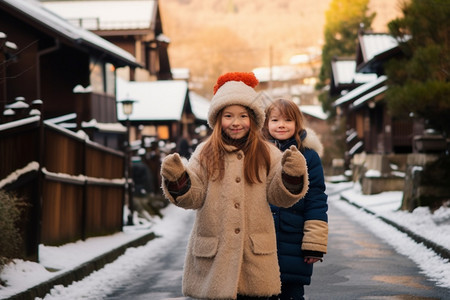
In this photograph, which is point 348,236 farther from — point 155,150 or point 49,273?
point 155,150

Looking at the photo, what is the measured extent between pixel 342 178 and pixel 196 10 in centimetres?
8480

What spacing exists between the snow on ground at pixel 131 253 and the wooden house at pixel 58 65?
3.08 metres

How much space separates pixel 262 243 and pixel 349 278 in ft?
17.7

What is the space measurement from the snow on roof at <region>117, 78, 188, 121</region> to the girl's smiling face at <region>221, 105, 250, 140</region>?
33.0 m

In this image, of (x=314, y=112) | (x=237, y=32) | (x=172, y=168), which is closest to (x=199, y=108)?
(x=314, y=112)

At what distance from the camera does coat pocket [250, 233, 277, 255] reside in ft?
14.2

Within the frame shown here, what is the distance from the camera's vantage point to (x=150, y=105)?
129ft

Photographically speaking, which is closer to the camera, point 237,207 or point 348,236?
point 237,207

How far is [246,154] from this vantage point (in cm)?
444

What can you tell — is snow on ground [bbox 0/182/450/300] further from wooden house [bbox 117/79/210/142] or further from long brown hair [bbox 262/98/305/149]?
wooden house [bbox 117/79/210/142]

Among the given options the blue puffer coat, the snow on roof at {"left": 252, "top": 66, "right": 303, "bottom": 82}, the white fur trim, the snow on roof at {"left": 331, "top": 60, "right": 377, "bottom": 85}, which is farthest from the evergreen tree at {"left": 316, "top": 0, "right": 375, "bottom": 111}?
the snow on roof at {"left": 252, "top": 66, "right": 303, "bottom": 82}

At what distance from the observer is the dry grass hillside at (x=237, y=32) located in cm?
9525

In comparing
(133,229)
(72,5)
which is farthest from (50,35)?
(72,5)

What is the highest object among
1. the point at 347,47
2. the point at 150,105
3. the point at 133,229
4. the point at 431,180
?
the point at 347,47
